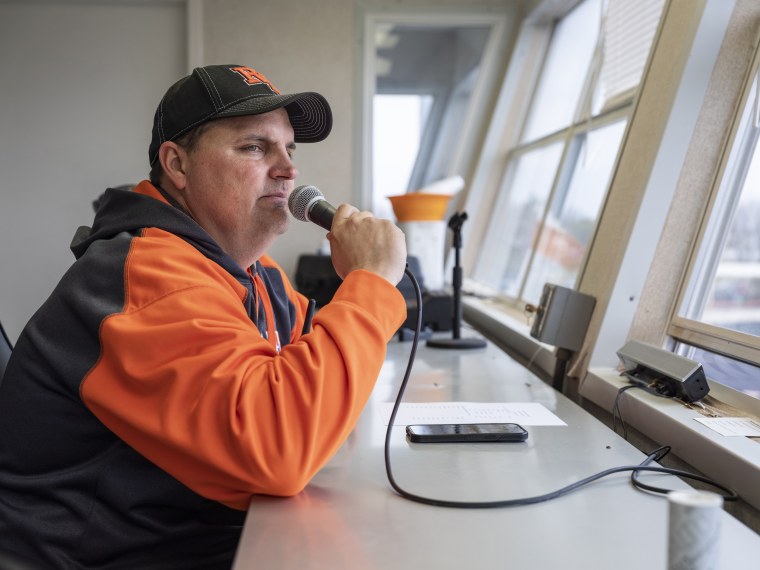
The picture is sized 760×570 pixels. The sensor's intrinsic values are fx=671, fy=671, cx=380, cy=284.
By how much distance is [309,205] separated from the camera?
4.32ft

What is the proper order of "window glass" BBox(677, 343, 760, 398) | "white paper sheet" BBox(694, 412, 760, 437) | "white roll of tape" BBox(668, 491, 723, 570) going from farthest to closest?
"window glass" BBox(677, 343, 760, 398) < "white paper sheet" BBox(694, 412, 760, 437) < "white roll of tape" BBox(668, 491, 723, 570)

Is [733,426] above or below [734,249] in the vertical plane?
below

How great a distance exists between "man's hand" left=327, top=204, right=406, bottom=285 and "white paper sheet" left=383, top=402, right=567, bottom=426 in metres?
0.36

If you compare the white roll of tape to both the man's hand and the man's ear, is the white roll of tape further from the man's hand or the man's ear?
the man's ear

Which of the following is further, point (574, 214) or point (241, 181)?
point (574, 214)

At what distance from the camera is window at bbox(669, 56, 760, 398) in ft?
4.96

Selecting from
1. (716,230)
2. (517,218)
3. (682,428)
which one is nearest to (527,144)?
(517,218)

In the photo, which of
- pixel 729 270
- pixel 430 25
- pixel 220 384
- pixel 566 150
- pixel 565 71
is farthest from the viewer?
pixel 430 25

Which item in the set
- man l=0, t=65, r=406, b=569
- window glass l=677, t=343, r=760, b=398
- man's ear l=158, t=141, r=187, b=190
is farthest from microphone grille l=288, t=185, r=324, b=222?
window glass l=677, t=343, r=760, b=398

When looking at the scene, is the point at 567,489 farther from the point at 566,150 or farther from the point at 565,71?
the point at 565,71

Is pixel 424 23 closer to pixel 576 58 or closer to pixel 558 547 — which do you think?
pixel 576 58

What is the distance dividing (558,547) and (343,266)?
57 cm

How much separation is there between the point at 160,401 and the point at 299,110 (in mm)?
775

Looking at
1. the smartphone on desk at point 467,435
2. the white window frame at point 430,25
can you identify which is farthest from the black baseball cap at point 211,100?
the white window frame at point 430,25
